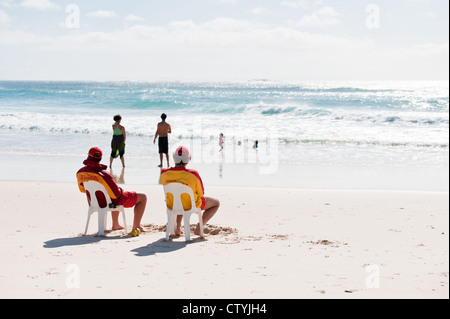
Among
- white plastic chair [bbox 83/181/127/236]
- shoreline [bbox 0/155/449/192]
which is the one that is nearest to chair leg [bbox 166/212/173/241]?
white plastic chair [bbox 83/181/127/236]

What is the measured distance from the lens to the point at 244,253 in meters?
5.94

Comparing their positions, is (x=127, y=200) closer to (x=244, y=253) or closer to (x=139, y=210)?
(x=139, y=210)

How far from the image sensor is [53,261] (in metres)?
5.44

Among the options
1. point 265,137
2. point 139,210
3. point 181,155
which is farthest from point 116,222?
point 265,137

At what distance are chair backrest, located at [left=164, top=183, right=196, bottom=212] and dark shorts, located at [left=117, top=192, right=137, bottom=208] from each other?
582mm

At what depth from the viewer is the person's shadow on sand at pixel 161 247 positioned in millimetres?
5898

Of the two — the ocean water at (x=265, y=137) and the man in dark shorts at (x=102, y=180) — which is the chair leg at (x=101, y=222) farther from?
the ocean water at (x=265, y=137)

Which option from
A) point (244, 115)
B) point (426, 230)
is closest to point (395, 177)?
point (426, 230)

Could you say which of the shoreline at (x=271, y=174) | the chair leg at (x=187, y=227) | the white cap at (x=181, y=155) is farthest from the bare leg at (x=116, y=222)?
the shoreline at (x=271, y=174)

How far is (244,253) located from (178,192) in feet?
3.48

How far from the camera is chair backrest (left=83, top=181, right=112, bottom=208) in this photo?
21.5 feet

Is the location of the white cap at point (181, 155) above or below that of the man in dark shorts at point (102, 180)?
above

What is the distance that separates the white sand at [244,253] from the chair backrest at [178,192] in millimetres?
417
